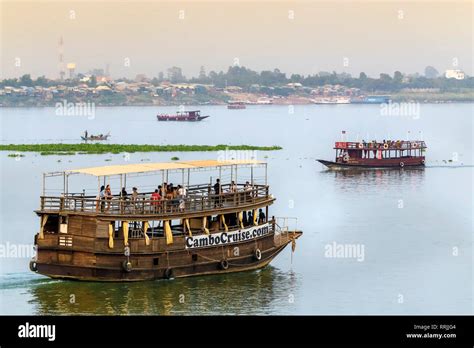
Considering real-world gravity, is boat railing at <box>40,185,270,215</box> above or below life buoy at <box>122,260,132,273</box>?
above

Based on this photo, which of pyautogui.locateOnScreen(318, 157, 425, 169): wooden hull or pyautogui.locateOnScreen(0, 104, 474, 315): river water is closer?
pyautogui.locateOnScreen(0, 104, 474, 315): river water

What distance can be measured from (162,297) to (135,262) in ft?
5.39

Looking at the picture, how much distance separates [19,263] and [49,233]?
6629 mm

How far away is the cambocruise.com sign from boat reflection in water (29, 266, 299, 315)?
133 centimetres

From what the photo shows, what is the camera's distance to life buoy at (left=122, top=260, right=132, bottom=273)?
4134 centimetres

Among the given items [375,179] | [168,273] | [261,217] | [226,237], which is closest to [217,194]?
[226,237]

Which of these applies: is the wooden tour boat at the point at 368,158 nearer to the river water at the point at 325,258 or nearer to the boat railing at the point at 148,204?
the river water at the point at 325,258

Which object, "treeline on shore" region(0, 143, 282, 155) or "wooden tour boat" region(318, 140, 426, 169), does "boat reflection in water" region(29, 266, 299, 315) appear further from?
"treeline on shore" region(0, 143, 282, 155)

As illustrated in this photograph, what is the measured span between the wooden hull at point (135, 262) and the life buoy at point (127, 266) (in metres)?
0.08

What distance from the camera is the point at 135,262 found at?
41.6m

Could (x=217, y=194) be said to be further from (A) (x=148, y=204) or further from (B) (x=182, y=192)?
(A) (x=148, y=204)
